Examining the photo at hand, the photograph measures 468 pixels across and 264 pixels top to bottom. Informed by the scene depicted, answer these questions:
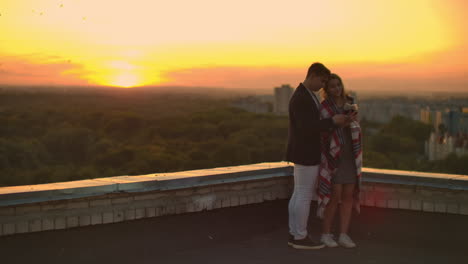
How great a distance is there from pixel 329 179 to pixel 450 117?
58.1 meters

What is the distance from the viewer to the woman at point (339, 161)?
397 centimetres

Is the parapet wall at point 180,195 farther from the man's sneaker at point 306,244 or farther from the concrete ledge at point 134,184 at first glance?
the man's sneaker at point 306,244

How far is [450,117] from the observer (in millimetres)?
57969

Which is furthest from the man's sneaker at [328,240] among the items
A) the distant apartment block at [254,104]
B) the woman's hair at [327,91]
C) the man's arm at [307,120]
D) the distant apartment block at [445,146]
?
the distant apartment block at [254,104]

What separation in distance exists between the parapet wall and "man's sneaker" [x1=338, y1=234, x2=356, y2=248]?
104cm

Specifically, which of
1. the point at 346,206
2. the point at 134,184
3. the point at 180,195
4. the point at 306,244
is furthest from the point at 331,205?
the point at 134,184

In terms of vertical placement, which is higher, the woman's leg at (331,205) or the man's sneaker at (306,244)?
the woman's leg at (331,205)

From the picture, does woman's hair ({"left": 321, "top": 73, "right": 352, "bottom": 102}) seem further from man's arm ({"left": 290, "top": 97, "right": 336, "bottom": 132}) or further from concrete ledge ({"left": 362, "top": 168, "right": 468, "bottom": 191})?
concrete ledge ({"left": 362, "top": 168, "right": 468, "bottom": 191})

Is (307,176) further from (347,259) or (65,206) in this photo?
(65,206)

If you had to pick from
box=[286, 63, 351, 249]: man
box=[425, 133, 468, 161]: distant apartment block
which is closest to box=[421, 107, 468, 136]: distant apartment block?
box=[425, 133, 468, 161]: distant apartment block

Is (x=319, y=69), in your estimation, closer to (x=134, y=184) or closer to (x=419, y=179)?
(x=419, y=179)

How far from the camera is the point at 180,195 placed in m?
4.64

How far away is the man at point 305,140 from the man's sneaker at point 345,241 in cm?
15

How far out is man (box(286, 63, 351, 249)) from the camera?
3.85 metres
